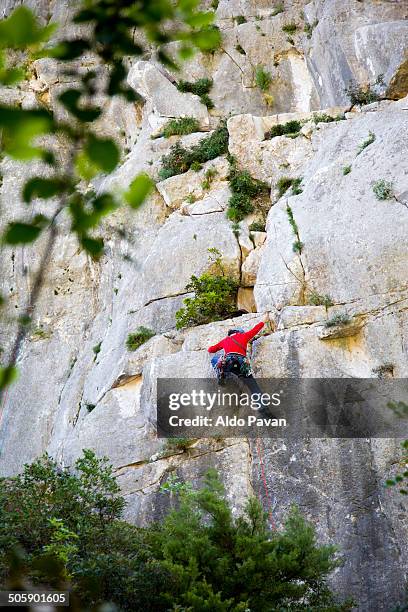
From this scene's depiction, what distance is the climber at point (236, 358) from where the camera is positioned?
13.3 m

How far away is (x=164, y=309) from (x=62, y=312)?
20.2ft

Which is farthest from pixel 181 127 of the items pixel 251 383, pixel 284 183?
pixel 251 383

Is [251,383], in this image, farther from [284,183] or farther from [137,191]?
[137,191]

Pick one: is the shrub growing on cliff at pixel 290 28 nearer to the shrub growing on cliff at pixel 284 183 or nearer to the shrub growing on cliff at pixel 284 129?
the shrub growing on cliff at pixel 284 129

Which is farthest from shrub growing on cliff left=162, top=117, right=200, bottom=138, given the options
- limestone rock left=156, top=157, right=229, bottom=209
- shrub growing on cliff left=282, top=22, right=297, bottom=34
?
shrub growing on cliff left=282, top=22, right=297, bottom=34

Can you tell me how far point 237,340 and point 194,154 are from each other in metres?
9.03

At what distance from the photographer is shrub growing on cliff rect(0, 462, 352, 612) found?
8547 millimetres

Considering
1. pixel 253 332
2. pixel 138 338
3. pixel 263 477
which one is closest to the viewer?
pixel 263 477

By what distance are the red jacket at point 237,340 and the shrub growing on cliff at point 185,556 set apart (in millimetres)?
3745

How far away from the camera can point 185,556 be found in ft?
28.9

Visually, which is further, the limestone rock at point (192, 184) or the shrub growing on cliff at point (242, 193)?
the limestone rock at point (192, 184)

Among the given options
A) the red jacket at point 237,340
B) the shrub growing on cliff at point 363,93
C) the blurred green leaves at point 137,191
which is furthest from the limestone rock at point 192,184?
the blurred green leaves at point 137,191

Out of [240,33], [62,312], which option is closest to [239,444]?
[62,312]

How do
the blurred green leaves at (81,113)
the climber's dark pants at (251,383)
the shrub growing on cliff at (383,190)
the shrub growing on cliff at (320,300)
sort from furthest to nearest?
the shrub growing on cliff at (383,190) < the shrub growing on cliff at (320,300) < the climber's dark pants at (251,383) < the blurred green leaves at (81,113)
